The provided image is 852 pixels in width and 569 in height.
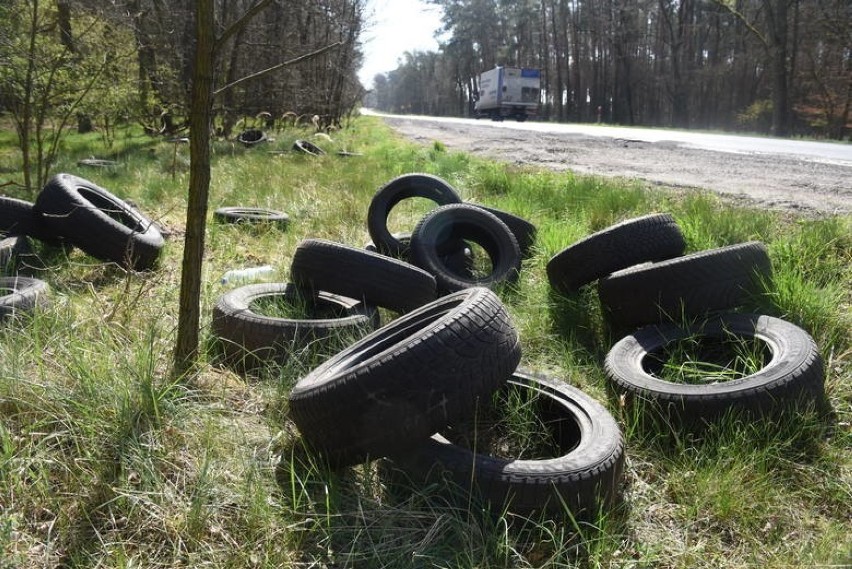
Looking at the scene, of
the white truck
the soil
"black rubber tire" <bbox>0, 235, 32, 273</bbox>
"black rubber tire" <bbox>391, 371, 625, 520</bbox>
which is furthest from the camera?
the white truck

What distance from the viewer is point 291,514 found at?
2.24 meters

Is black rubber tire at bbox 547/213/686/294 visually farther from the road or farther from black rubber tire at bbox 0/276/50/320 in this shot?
black rubber tire at bbox 0/276/50/320

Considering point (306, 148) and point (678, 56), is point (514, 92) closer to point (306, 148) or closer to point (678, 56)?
point (678, 56)

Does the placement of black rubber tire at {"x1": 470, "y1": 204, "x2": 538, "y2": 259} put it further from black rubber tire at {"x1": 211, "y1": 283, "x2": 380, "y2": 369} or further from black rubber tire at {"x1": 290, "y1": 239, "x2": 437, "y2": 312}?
black rubber tire at {"x1": 211, "y1": 283, "x2": 380, "y2": 369}

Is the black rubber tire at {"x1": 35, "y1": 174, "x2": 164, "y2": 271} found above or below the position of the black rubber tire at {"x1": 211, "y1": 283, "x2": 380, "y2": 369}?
above

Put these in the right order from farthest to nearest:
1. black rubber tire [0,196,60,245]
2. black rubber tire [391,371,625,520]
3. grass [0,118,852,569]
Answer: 1. black rubber tire [0,196,60,245]
2. black rubber tire [391,371,625,520]
3. grass [0,118,852,569]

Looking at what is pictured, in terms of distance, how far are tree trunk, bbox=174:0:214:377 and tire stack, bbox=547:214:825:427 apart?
7.44 ft

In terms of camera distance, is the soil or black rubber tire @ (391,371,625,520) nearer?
black rubber tire @ (391,371,625,520)

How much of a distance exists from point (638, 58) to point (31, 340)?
52427 millimetres

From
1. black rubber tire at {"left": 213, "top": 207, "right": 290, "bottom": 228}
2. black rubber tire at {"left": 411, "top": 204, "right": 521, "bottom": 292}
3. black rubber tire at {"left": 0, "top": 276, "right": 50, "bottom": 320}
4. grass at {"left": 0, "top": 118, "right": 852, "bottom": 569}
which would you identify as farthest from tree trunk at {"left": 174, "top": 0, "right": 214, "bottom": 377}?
black rubber tire at {"left": 213, "top": 207, "right": 290, "bottom": 228}

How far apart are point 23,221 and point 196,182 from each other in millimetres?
→ 3731

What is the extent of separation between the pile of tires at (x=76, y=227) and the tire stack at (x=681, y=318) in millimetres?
3583

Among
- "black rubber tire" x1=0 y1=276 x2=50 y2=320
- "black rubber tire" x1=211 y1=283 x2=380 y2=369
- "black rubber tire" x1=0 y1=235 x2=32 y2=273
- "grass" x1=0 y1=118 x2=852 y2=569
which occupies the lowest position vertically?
"grass" x1=0 y1=118 x2=852 y2=569

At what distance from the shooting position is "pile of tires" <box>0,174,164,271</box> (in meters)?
5.14
